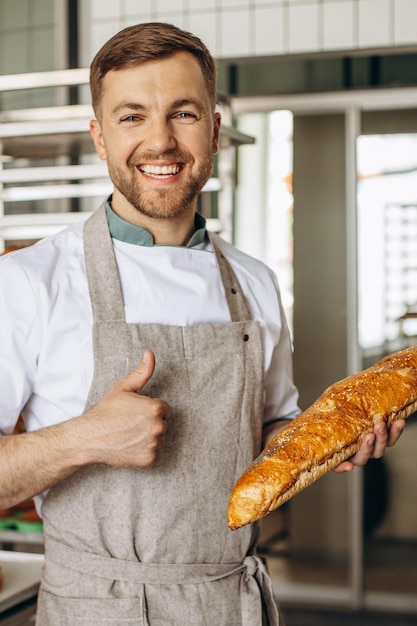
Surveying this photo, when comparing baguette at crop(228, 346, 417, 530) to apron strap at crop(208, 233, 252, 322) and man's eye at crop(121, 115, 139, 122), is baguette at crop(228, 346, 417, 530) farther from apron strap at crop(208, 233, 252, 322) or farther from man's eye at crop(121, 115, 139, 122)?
man's eye at crop(121, 115, 139, 122)

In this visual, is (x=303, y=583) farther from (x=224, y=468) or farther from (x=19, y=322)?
(x=19, y=322)

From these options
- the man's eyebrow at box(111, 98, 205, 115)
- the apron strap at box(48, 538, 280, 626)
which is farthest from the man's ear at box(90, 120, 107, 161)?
the apron strap at box(48, 538, 280, 626)

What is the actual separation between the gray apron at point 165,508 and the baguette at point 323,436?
0.62 ft

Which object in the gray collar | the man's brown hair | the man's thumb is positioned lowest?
the man's thumb

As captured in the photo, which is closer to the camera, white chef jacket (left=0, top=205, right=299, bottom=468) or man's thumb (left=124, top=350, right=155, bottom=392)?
man's thumb (left=124, top=350, right=155, bottom=392)

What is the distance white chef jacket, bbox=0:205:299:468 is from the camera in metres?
1.60

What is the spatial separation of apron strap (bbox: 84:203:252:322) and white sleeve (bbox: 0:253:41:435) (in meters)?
0.13

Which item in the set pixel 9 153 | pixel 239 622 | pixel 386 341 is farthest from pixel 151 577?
pixel 386 341

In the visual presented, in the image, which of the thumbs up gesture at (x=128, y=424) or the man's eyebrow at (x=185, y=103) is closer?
the thumbs up gesture at (x=128, y=424)

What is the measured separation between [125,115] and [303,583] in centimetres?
309

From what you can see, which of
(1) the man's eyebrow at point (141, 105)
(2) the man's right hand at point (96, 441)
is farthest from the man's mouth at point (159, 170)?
(2) the man's right hand at point (96, 441)

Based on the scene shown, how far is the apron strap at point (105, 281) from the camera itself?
5.42 ft

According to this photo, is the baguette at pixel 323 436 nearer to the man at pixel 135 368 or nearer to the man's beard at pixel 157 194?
the man at pixel 135 368

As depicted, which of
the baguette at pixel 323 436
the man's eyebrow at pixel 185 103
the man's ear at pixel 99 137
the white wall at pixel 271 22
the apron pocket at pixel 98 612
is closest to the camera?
the baguette at pixel 323 436
